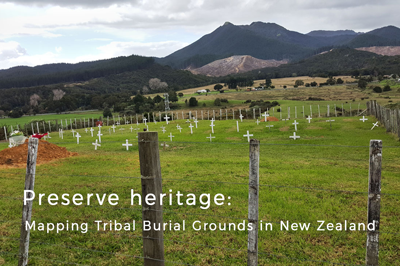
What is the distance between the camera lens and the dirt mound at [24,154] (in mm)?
18453

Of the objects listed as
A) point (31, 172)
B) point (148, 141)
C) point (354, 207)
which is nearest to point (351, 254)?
point (354, 207)

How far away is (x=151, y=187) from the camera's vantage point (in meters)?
5.08

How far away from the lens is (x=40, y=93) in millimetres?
166000

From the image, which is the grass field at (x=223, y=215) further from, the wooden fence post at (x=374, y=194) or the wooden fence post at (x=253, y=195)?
the wooden fence post at (x=253, y=195)

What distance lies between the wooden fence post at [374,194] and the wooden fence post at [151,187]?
309 cm

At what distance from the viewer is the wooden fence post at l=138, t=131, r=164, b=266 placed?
502 centimetres

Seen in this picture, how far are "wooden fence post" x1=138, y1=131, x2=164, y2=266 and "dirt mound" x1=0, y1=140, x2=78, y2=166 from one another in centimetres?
1595

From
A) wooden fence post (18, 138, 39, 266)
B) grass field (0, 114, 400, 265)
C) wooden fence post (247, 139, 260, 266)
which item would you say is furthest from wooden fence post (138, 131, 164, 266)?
wooden fence post (18, 138, 39, 266)

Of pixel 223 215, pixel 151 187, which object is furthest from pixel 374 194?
pixel 223 215

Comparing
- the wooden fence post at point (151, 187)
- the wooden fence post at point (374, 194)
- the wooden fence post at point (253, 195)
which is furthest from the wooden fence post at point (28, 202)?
the wooden fence post at point (374, 194)

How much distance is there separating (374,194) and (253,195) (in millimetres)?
1636

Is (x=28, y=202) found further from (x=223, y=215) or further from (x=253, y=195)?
(x=223, y=215)

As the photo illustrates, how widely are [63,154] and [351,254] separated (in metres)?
19.8

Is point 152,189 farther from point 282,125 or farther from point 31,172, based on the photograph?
point 282,125
